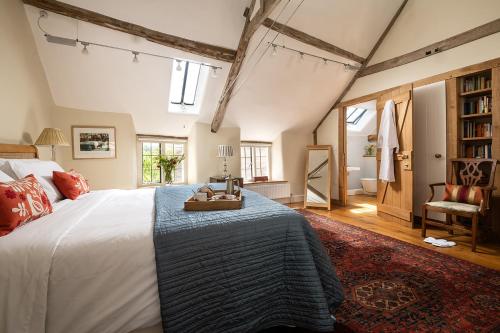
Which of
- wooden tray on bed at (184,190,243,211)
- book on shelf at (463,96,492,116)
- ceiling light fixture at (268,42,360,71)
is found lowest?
wooden tray on bed at (184,190,243,211)

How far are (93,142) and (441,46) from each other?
17.9 ft

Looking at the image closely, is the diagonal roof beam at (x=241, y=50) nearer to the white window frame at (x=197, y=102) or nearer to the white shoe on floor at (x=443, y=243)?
the white window frame at (x=197, y=102)

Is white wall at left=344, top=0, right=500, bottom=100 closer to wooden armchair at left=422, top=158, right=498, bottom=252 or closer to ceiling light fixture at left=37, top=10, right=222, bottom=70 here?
wooden armchair at left=422, top=158, right=498, bottom=252

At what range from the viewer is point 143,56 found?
311cm

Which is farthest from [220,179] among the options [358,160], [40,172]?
[358,160]

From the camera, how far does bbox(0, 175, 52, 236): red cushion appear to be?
115 centimetres

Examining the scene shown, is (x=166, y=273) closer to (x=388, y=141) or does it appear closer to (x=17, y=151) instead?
(x=17, y=151)

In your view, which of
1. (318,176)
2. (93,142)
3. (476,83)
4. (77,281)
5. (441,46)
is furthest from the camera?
(318,176)

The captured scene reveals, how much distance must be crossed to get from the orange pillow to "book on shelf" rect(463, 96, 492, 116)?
3.32 ft

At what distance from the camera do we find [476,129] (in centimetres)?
295

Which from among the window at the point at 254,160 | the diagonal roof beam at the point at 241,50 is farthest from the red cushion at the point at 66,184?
the window at the point at 254,160

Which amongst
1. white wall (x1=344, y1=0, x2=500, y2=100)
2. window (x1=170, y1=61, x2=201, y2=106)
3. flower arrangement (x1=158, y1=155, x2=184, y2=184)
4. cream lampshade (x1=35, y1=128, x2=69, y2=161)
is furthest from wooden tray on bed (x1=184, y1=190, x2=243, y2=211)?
white wall (x1=344, y1=0, x2=500, y2=100)

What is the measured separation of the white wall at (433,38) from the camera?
2.79m

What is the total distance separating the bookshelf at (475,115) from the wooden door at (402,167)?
55 centimetres
